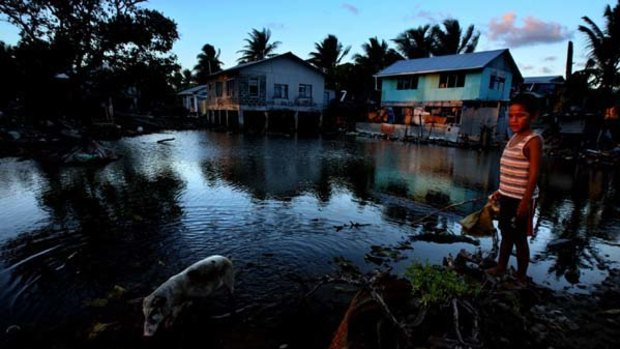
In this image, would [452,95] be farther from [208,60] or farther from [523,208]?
[208,60]

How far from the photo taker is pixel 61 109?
21.8 meters

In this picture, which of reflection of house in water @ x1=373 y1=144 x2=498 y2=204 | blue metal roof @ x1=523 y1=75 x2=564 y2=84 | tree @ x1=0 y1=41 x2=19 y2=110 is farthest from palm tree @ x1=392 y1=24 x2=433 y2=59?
tree @ x1=0 y1=41 x2=19 y2=110

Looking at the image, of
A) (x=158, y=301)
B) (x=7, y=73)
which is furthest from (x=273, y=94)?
(x=158, y=301)

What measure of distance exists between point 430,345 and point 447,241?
3.57 metres

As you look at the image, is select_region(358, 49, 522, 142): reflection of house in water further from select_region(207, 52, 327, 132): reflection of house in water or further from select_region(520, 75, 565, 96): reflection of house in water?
select_region(520, 75, 565, 96): reflection of house in water

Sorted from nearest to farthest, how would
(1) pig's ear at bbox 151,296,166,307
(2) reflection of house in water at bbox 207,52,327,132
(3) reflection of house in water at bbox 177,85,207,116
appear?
(1) pig's ear at bbox 151,296,166,307 < (2) reflection of house in water at bbox 207,52,327,132 < (3) reflection of house in water at bbox 177,85,207,116

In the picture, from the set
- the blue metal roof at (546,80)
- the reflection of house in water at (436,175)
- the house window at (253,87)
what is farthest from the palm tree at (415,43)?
the reflection of house in water at (436,175)

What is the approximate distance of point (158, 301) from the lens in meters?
2.98

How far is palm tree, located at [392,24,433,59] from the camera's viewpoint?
38.2 meters

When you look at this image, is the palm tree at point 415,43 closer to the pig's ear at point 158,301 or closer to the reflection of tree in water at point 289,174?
the reflection of tree in water at point 289,174

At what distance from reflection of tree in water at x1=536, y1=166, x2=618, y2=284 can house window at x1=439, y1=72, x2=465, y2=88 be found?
49.5ft

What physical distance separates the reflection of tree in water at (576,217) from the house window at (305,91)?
23076 millimetres

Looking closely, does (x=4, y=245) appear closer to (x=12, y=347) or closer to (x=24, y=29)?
(x=12, y=347)

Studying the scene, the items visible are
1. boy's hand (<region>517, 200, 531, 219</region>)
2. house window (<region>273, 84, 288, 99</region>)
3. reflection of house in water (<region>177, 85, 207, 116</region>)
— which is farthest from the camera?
reflection of house in water (<region>177, 85, 207, 116</region>)
